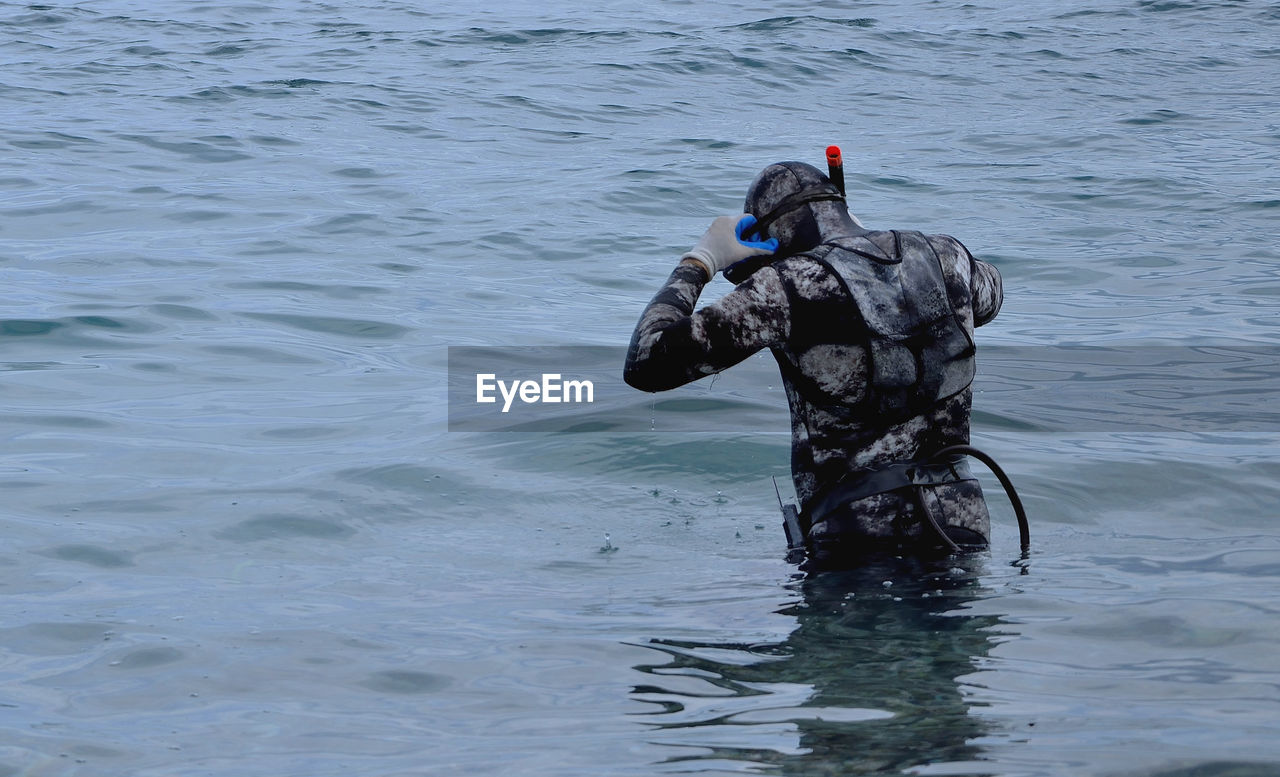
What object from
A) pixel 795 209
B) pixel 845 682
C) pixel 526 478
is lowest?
pixel 526 478

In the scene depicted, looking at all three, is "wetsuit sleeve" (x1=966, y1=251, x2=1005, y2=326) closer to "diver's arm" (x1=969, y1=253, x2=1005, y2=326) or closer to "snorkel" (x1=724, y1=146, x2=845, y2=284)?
"diver's arm" (x1=969, y1=253, x2=1005, y2=326)

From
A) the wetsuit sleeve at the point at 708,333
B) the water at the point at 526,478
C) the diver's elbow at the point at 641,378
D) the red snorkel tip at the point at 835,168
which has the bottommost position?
the water at the point at 526,478

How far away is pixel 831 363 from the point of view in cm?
473

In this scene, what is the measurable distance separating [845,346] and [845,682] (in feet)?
3.81

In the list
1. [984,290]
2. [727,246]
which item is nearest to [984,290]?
[984,290]

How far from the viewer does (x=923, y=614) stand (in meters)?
4.63

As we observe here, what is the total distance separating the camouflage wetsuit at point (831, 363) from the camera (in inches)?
181

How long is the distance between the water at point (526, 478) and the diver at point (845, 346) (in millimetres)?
254

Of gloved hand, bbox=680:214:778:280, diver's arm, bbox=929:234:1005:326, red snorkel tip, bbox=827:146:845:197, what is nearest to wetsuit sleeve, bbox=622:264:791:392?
gloved hand, bbox=680:214:778:280

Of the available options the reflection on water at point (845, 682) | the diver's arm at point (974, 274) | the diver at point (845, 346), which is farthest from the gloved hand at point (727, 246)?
the reflection on water at point (845, 682)

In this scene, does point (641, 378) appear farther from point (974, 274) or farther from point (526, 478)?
point (526, 478)

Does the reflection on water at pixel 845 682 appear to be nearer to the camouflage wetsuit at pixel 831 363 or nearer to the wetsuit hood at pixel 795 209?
the camouflage wetsuit at pixel 831 363

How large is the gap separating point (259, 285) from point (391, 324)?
4.68 feet

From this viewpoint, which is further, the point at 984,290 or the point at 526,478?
the point at 526,478
